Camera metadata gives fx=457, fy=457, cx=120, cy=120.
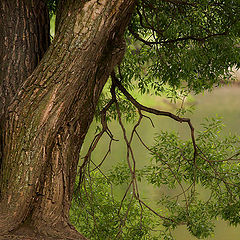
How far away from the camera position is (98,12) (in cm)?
→ 255

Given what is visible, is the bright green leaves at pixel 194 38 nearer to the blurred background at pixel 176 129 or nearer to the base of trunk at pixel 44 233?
the blurred background at pixel 176 129

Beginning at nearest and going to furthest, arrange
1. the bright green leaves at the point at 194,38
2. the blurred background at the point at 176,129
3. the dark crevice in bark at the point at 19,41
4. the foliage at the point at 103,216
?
the dark crevice in bark at the point at 19,41, the bright green leaves at the point at 194,38, the foliage at the point at 103,216, the blurred background at the point at 176,129

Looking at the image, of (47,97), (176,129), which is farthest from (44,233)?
(176,129)

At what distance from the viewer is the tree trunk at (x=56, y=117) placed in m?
2.43

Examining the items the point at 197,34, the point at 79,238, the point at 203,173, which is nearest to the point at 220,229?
the point at 203,173

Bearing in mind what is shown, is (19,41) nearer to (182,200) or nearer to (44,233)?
(44,233)

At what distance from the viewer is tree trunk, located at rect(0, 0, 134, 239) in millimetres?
2432

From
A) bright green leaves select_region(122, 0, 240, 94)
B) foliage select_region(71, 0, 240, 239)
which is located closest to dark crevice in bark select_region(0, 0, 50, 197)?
foliage select_region(71, 0, 240, 239)

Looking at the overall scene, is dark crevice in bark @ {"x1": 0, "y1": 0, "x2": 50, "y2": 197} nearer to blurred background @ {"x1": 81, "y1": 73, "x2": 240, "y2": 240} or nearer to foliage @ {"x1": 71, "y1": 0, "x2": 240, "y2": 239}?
foliage @ {"x1": 71, "y1": 0, "x2": 240, "y2": 239}

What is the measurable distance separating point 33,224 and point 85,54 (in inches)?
38.9

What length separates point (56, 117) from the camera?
2490 mm

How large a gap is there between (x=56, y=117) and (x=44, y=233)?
2.09 ft

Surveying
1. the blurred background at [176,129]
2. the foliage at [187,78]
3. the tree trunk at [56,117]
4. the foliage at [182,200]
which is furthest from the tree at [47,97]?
the blurred background at [176,129]

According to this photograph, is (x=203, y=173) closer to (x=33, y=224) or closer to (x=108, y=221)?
(x=108, y=221)
